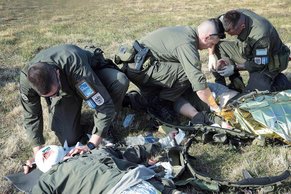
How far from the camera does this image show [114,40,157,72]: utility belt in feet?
19.2

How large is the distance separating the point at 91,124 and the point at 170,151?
1.77m

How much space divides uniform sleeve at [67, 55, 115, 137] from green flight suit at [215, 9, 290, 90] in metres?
2.44

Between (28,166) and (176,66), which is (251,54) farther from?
(28,166)

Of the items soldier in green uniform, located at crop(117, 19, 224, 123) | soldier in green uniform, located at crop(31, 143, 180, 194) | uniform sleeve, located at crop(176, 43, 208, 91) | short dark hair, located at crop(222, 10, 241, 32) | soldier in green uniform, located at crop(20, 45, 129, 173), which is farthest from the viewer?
short dark hair, located at crop(222, 10, 241, 32)

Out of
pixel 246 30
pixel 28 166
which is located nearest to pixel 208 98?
pixel 246 30

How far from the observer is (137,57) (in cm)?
589

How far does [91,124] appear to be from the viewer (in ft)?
19.7

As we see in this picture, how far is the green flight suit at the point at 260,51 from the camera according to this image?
20.3 feet

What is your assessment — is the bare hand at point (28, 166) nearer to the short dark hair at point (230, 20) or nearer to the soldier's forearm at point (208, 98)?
the soldier's forearm at point (208, 98)

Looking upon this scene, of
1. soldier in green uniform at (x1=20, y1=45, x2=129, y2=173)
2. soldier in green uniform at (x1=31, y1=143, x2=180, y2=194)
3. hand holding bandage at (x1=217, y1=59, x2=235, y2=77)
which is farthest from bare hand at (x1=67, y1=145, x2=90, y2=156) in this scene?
hand holding bandage at (x1=217, y1=59, x2=235, y2=77)

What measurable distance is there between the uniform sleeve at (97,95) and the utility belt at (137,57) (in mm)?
1145

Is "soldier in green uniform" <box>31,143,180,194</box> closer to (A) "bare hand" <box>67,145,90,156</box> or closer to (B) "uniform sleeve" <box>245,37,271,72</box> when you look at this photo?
(A) "bare hand" <box>67,145,90,156</box>

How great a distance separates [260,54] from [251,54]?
269 millimetres

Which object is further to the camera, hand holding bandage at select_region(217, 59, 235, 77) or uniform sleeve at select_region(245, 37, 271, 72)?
hand holding bandage at select_region(217, 59, 235, 77)
